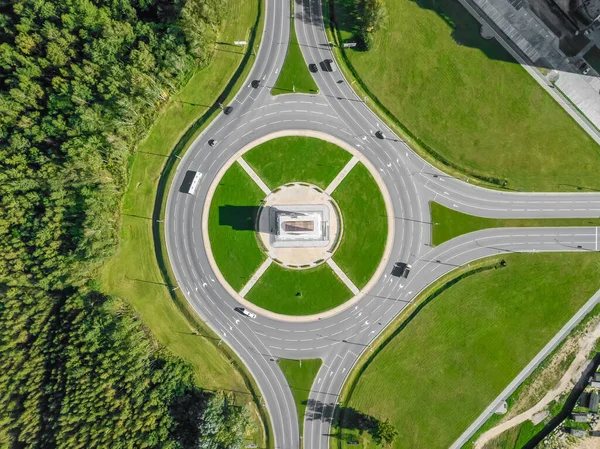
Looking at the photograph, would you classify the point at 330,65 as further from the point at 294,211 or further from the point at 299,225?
the point at 299,225

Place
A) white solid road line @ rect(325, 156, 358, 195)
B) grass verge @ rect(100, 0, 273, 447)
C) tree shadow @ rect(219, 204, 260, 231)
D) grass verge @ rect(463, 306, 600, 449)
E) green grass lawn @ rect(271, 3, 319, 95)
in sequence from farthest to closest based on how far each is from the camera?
green grass lawn @ rect(271, 3, 319, 95) → tree shadow @ rect(219, 204, 260, 231) → white solid road line @ rect(325, 156, 358, 195) → grass verge @ rect(100, 0, 273, 447) → grass verge @ rect(463, 306, 600, 449)

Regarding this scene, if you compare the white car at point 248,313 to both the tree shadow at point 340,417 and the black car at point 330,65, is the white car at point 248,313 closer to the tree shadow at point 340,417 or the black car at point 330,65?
the tree shadow at point 340,417

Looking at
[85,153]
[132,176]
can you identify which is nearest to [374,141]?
[132,176]

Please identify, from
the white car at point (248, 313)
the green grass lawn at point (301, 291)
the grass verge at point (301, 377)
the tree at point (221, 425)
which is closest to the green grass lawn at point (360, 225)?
the green grass lawn at point (301, 291)

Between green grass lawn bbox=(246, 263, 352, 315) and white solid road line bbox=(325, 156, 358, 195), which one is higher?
white solid road line bbox=(325, 156, 358, 195)

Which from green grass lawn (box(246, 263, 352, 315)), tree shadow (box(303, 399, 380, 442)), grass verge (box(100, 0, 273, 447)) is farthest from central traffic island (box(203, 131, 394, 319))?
tree shadow (box(303, 399, 380, 442))

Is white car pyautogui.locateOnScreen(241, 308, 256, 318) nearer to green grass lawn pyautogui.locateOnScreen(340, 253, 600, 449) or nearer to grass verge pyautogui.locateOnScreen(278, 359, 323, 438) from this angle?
grass verge pyautogui.locateOnScreen(278, 359, 323, 438)

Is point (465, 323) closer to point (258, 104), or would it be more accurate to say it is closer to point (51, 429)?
point (258, 104)
